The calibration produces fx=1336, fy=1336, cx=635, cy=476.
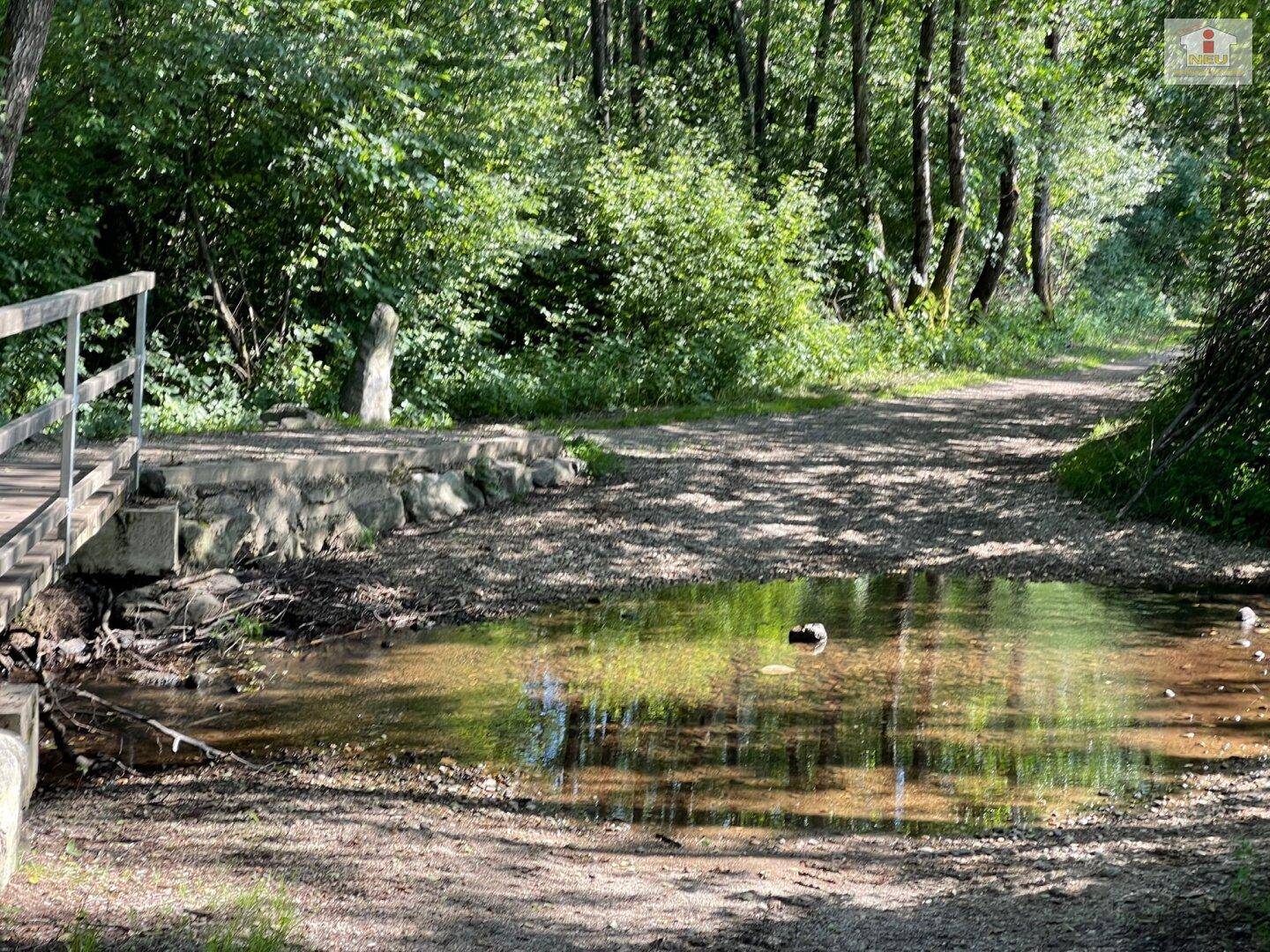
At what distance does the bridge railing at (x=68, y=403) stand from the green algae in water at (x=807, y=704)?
3.46 ft

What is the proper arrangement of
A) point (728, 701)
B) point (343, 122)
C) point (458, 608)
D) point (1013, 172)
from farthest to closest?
1. point (1013, 172)
2. point (343, 122)
3. point (458, 608)
4. point (728, 701)

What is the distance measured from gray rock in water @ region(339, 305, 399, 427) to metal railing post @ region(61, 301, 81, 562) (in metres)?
7.39

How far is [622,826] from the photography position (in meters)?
4.70

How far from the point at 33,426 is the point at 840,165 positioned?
23105mm

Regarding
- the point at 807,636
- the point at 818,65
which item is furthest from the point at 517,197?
the point at 807,636

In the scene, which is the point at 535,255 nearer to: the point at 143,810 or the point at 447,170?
the point at 447,170

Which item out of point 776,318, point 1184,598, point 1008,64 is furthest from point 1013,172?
point 1184,598

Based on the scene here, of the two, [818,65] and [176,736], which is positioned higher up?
[818,65]

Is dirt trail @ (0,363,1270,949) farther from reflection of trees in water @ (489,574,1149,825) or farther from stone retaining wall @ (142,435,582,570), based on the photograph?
stone retaining wall @ (142,435,582,570)

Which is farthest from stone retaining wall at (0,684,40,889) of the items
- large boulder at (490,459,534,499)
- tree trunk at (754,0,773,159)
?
tree trunk at (754,0,773,159)

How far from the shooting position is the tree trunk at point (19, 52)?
977 centimetres

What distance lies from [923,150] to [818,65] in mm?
4726

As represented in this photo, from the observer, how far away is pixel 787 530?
31.1ft

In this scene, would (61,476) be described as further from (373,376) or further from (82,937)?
(373,376)
